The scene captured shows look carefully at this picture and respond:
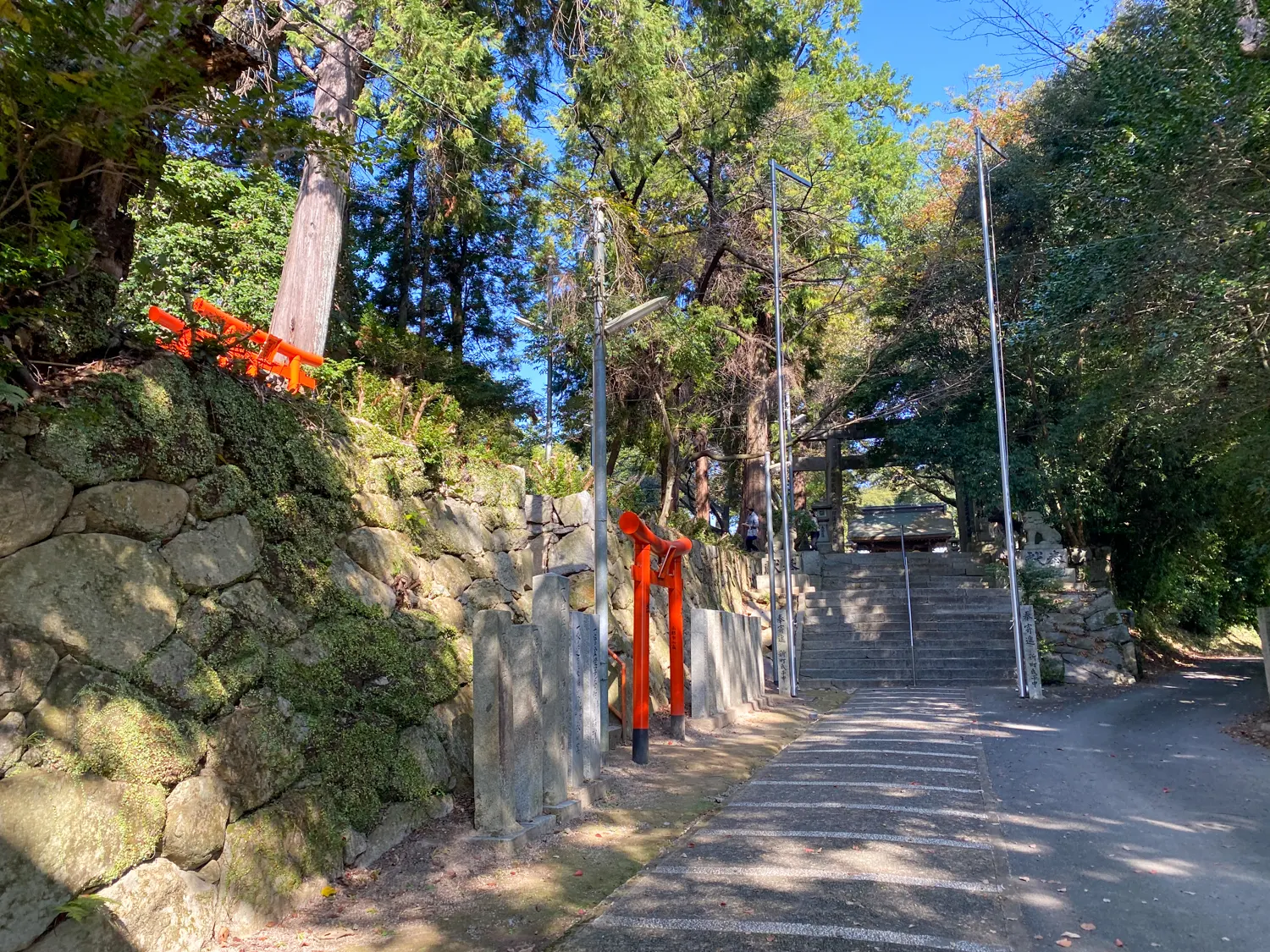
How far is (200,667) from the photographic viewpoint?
14.5 feet

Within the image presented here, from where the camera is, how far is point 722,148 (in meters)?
15.2

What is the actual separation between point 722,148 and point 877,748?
10.9 m

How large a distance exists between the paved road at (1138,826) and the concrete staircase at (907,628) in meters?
4.26

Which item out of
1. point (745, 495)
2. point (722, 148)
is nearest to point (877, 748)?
point (722, 148)

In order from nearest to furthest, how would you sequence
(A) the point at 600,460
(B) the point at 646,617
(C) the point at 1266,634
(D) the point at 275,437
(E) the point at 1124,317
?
(D) the point at 275,437 < (A) the point at 600,460 < (B) the point at 646,617 < (C) the point at 1266,634 < (E) the point at 1124,317

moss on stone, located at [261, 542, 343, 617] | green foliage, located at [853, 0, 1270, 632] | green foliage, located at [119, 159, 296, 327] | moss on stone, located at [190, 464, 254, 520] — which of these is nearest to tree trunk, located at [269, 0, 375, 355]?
green foliage, located at [119, 159, 296, 327]

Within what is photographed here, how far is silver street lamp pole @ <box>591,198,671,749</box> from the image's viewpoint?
8242 mm

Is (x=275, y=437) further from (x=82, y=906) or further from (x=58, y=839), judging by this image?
(x=82, y=906)

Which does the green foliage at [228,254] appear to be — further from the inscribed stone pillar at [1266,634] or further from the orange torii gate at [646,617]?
the inscribed stone pillar at [1266,634]

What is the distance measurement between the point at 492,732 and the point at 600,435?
390 cm

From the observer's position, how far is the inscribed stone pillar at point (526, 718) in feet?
18.4

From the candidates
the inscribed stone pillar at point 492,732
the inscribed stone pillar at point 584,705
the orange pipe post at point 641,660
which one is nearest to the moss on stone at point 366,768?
the inscribed stone pillar at point 492,732

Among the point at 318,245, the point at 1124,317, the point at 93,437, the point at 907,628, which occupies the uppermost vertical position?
the point at 1124,317

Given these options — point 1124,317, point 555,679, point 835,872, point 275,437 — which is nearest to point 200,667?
point 275,437
